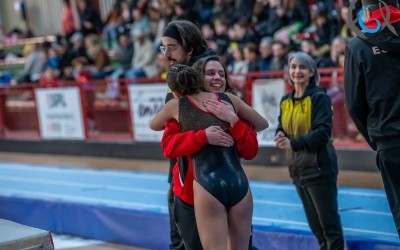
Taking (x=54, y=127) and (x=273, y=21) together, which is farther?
(x=54, y=127)

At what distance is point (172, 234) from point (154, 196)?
10.8 ft

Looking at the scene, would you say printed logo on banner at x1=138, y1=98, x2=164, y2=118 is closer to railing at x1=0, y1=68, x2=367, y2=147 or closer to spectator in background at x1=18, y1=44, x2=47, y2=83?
railing at x1=0, y1=68, x2=367, y2=147

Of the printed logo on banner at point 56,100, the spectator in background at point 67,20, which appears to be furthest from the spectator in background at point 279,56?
the spectator in background at point 67,20

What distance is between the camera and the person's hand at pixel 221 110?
417 centimetres

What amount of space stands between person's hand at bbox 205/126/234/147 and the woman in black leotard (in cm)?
5

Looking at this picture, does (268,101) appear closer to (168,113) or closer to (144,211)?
(144,211)

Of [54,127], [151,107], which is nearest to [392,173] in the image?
[151,107]

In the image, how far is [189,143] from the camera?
4141 mm

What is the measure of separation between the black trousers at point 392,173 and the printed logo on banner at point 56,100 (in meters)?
9.38

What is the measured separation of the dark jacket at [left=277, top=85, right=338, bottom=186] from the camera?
5.22 m

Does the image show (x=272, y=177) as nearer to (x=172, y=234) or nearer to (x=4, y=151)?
(x=172, y=234)

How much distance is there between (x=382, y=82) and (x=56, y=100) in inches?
379

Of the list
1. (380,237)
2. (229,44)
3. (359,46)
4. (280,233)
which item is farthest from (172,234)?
→ (229,44)

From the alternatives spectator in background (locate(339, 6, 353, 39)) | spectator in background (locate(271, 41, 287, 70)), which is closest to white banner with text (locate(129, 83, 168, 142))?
spectator in background (locate(271, 41, 287, 70))
